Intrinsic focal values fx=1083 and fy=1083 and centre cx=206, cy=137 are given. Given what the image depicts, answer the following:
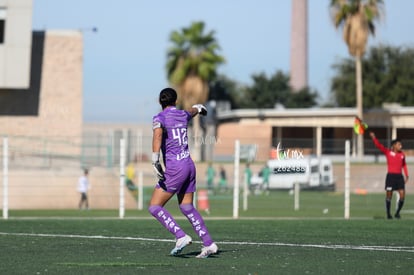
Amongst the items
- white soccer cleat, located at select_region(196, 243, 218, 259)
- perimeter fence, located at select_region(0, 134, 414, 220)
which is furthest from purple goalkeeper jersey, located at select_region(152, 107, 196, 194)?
perimeter fence, located at select_region(0, 134, 414, 220)

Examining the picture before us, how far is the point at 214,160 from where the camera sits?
129 feet

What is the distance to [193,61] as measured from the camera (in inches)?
2783

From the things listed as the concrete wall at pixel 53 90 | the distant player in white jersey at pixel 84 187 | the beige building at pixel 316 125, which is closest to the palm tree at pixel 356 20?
the beige building at pixel 316 125

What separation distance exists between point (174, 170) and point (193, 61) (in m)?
57.6

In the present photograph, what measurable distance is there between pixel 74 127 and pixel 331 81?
53.3 m

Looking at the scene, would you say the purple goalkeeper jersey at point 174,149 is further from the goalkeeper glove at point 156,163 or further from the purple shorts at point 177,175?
the goalkeeper glove at point 156,163

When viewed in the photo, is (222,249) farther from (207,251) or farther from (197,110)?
(197,110)

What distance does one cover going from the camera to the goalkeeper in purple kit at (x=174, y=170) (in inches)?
521

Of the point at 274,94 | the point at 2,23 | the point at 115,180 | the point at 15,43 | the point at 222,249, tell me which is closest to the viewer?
the point at 222,249

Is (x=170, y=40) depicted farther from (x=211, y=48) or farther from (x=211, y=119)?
(x=211, y=119)

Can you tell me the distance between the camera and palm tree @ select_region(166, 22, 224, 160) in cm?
7038

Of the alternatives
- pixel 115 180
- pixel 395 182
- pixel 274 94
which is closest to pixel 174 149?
pixel 395 182

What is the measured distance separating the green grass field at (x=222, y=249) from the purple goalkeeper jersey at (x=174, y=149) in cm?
94

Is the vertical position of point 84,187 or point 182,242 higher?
point 84,187
